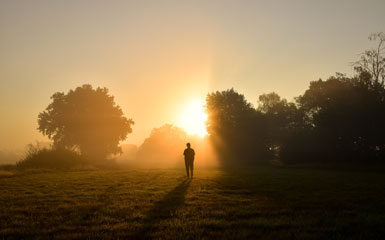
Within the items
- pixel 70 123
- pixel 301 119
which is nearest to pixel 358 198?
pixel 70 123

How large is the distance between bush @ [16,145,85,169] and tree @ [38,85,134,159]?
23.6 metres

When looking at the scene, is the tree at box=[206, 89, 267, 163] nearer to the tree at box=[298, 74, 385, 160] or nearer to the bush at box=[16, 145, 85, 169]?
the tree at box=[298, 74, 385, 160]

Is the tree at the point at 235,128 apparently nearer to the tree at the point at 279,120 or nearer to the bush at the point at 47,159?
the tree at the point at 279,120

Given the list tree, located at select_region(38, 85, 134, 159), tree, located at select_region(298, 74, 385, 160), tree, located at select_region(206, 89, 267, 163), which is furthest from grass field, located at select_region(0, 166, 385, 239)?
tree, located at select_region(206, 89, 267, 163)

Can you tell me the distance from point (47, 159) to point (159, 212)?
31.3 meters

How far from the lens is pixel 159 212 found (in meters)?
8.16

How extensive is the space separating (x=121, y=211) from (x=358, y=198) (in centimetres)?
923

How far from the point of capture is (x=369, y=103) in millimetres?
43938

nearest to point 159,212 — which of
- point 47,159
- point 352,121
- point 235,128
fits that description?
point 47,159

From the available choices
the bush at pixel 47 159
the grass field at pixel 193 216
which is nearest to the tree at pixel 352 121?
the grass field at pixel 193 216

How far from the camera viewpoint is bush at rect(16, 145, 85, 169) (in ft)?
107

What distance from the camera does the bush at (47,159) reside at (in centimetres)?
3272

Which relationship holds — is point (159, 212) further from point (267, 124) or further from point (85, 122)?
point (267, 124)

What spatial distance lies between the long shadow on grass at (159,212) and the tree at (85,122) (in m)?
54.3
